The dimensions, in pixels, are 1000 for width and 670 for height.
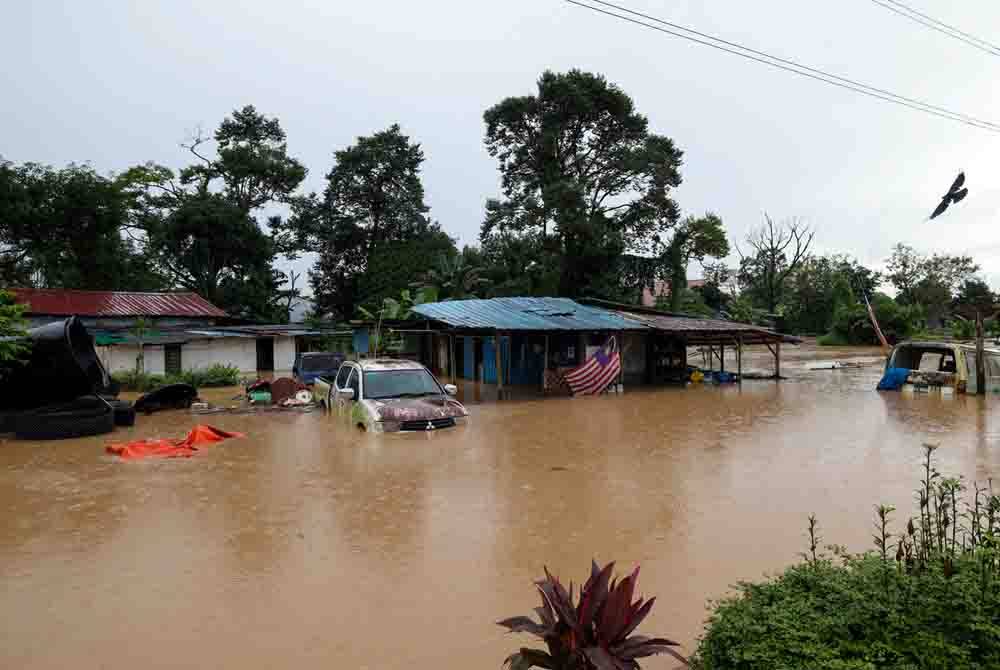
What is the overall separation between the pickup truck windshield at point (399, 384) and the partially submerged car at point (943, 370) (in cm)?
1538

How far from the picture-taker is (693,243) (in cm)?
3734

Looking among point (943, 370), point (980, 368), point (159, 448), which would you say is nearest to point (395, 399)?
point (159, 448)

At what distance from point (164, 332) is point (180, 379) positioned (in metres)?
5.22

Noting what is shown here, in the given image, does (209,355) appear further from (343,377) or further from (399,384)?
(399,384)

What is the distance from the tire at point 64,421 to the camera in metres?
12.5

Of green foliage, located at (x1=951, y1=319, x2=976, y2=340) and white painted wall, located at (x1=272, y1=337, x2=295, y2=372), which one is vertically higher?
green foliage, located at (x1=951, y1=319, x2=976, y2=340)

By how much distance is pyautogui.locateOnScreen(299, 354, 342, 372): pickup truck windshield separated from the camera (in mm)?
21547

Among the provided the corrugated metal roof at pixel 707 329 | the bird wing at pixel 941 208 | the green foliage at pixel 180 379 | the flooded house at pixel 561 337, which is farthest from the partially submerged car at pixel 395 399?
the green foliage at pixel 180 379

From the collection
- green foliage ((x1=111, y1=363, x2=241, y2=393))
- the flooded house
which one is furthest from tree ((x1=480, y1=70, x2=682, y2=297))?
green foliage ((x1=111, y1=363, x2=241, y2=393))

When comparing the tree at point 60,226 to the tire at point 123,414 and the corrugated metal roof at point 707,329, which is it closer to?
the tire at point 123,414

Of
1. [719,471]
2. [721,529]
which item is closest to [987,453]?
[719,471]

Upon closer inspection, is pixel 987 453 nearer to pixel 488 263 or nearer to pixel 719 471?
pixel 719 471

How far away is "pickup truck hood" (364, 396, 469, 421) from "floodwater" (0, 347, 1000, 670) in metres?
0.43

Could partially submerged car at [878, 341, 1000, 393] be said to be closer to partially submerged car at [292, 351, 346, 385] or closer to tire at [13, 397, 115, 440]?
partially submerged car at [292, 351, 346, 385]
